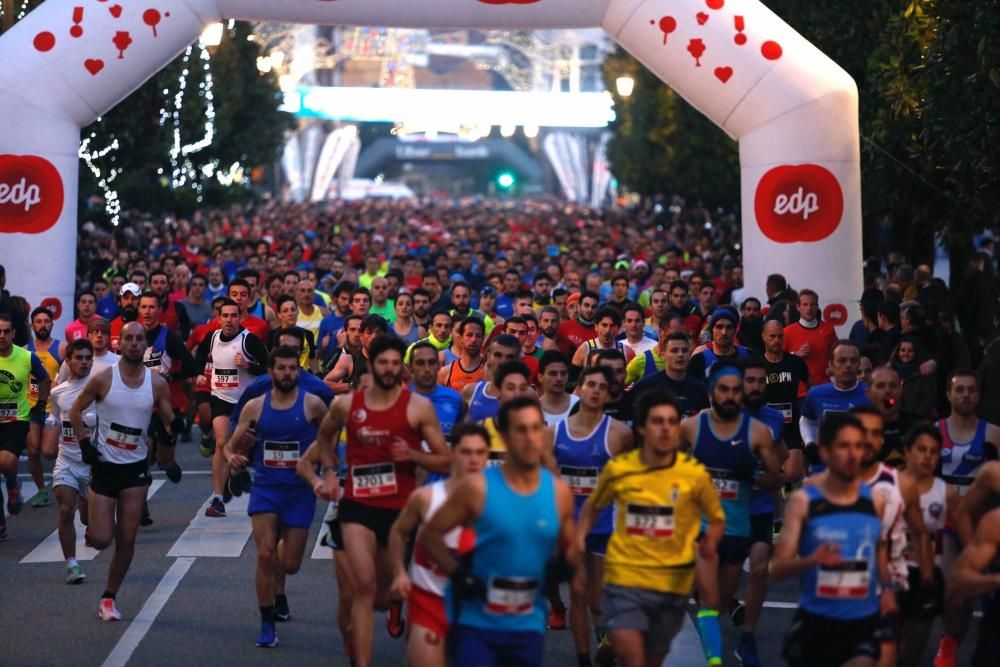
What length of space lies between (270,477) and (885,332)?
660 cm

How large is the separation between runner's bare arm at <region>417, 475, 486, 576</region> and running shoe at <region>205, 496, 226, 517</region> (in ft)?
23.9

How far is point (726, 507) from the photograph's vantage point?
9.57m

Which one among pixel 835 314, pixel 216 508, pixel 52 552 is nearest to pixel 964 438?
pixel 52 552

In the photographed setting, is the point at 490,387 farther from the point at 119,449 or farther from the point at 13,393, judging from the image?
the point at 13,393

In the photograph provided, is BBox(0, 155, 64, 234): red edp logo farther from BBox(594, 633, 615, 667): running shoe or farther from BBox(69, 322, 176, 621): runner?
BBox(594, 633, 615, 667): running shoe

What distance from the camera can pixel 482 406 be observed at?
1062 centimetres

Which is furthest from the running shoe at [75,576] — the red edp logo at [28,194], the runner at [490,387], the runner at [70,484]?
the red edp logo at [28,194]

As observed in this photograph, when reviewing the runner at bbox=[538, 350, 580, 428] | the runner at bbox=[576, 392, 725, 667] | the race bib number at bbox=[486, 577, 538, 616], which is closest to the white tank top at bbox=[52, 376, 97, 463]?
the runner at bbox=[538, 350, 580, 428]

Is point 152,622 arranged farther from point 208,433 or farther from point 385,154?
point 385,154

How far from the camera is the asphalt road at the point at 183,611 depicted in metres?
9.92

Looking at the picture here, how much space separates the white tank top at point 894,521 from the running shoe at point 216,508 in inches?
289

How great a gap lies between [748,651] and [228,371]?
6274mm

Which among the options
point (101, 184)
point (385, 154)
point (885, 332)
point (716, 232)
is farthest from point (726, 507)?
point (385, 154)

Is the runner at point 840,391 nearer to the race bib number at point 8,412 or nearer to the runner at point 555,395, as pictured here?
the runner at point 555,395
